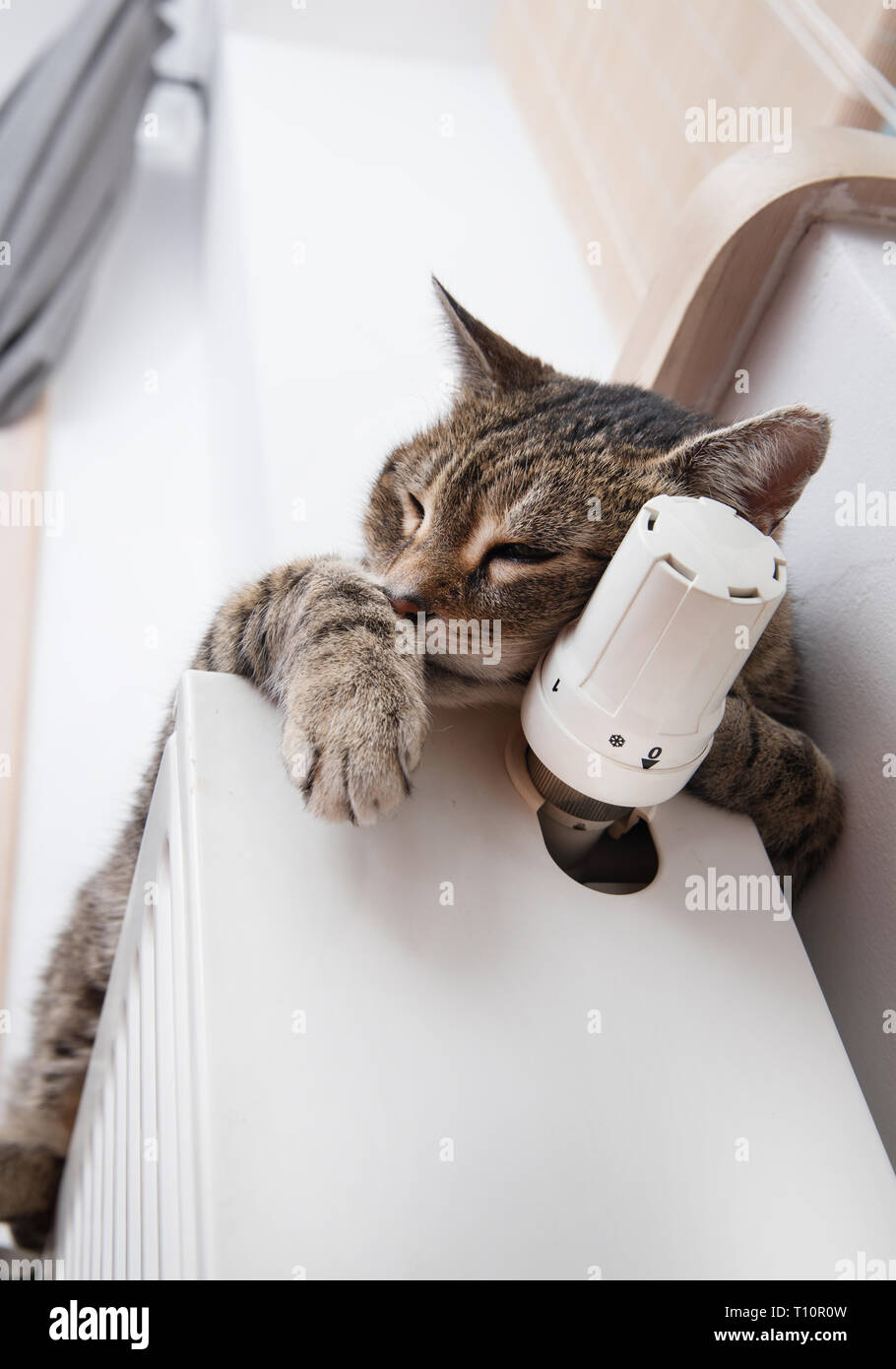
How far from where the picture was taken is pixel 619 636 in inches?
22.1

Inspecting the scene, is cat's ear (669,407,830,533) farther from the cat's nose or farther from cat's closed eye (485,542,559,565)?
the cat's nose

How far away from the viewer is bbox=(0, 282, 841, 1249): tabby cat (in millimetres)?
634

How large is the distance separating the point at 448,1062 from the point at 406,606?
35cm

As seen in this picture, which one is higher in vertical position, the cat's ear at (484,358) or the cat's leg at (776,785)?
the cat's ear at (484,358)

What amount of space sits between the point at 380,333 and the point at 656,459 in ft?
2.91

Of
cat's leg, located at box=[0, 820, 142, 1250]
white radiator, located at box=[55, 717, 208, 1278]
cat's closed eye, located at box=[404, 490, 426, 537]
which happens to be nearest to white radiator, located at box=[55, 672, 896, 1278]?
white radiator, located at box=[55, 717, 208, 1278]

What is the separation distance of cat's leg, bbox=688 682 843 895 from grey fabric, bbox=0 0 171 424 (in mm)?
1775

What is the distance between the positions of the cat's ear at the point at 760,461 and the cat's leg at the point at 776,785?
16 cm

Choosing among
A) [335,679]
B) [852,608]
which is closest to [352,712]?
[335,679]

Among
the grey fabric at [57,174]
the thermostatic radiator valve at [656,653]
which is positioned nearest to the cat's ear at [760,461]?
the thermostatic radiator valve at [656,653]

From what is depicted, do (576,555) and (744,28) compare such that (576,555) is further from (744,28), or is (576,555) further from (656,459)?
(744,28)

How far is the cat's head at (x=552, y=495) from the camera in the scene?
67cm

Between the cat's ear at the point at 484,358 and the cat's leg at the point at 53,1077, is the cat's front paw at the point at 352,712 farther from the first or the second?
the cat's leg at the point at 53,1077

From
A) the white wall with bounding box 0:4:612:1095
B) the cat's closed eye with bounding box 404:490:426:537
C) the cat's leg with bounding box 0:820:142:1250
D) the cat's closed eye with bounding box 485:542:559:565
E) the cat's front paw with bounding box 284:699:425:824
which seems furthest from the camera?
the white wall with bounding box 0:4:612:1095
